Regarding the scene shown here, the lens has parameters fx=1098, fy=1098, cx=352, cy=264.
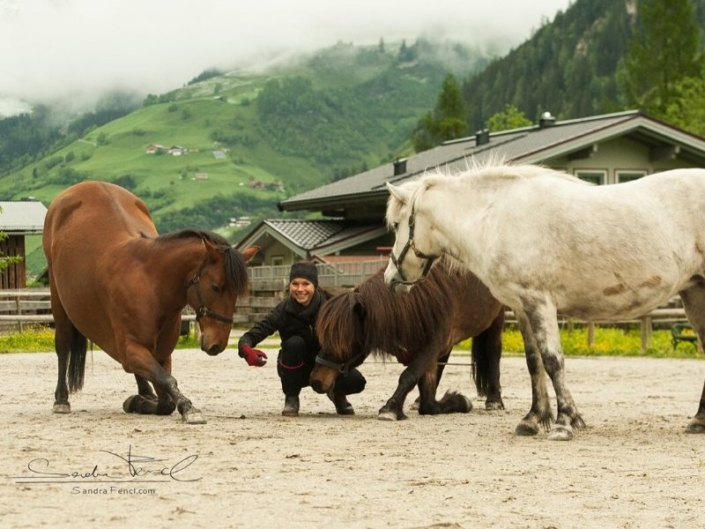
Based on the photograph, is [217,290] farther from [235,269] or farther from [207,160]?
[207,160]

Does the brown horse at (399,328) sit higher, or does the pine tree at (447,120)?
the pine tree at (447,120)

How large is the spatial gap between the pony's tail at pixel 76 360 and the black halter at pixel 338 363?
2229 mm

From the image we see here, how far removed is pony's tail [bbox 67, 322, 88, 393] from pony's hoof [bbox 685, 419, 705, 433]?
16.5ft

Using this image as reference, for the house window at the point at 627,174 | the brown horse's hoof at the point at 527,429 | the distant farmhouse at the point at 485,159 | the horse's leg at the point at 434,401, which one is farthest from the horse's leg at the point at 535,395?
the house window at the point at 627,174

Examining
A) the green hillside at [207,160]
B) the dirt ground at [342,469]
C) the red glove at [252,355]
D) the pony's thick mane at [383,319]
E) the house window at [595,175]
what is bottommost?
the dirt ground at [342,469]

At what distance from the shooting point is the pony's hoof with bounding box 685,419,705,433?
7.98 m

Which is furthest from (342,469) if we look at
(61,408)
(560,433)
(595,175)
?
(595,175)

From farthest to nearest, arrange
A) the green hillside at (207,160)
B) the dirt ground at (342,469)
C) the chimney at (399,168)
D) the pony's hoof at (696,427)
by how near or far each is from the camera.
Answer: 1. the green hillside at (207,160)
2. the chimney at (399,168)
3. the pony's hoof at (696,427)
4. the dirt ground at (342,469)

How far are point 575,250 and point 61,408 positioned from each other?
4.49m

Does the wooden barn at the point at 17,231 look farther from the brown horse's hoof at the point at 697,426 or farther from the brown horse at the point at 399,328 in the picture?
the brown horse's hoof at the point at 697,426

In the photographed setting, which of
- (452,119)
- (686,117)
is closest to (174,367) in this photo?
(686,117)

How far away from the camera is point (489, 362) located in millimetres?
9859

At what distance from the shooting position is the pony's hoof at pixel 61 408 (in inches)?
363

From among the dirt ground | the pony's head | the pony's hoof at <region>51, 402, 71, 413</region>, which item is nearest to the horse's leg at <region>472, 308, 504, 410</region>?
the dirt ground
